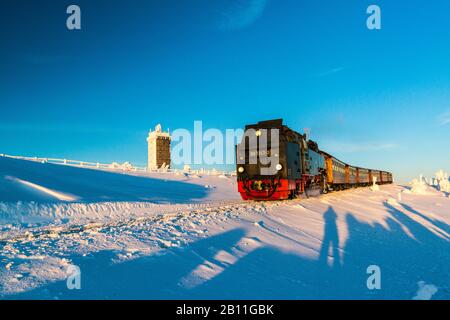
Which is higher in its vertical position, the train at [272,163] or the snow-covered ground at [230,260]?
the train at [272,163]

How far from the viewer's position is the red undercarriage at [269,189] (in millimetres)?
14289

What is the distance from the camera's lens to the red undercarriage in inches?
563

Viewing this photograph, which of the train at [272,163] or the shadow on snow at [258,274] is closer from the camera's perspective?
the shadow on snow at [258,274]

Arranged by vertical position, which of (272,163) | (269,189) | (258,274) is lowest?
(258,274)

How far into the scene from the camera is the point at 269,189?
14555 mm

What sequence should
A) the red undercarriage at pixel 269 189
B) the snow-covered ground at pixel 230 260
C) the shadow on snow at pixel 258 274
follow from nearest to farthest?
1. the shadow on snow at pixel 258 274
2. the snow-covered ground at pixel 230 260
3. the red undercarriage at pixel 269 189

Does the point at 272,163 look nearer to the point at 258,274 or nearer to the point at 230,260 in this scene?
the point at 230,260

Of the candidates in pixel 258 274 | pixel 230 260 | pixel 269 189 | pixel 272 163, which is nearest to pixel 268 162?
pixel 272 163

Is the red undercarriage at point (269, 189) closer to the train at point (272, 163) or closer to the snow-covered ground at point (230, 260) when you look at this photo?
the train at point (272, 163)

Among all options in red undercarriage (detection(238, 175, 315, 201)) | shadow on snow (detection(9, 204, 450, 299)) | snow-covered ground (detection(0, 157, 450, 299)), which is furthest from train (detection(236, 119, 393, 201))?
shadow on snow (detection(9, 204, 450, 299))

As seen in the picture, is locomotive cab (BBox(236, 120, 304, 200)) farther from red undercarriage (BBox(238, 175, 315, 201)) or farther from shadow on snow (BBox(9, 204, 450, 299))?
shadow on snow (BBox(9, 204, 450, 299))

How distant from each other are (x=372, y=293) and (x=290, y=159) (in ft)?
34.3

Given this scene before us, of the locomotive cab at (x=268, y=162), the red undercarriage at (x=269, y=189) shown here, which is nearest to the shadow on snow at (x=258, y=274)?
the red undercarriage at (x=269, y=189)

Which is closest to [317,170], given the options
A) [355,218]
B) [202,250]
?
[355,218]
